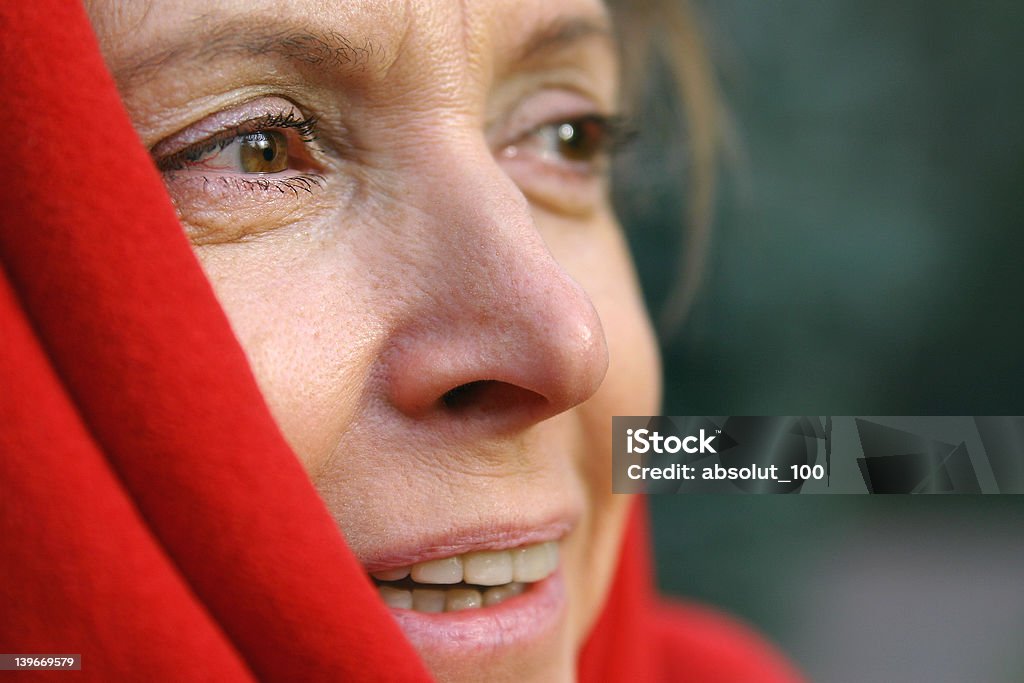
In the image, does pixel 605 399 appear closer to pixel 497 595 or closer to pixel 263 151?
pixel 497 595

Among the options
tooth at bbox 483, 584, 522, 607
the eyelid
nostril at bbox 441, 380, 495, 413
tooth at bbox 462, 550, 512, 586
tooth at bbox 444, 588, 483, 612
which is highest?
the eyelid

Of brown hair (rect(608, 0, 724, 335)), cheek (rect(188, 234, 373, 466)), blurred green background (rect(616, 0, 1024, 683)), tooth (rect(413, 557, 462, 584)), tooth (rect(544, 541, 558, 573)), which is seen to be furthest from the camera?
blurred green background (rect(616, 0, 1024, 683))

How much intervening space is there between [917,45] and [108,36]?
2.35 m

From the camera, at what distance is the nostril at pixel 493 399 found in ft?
2.53

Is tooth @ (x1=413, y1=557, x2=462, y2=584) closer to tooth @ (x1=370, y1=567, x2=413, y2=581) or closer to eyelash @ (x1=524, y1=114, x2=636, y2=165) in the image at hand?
tooth @ (x1=370, y1=567, x2=413, y2=581)

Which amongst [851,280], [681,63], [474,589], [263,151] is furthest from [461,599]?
[851,280]

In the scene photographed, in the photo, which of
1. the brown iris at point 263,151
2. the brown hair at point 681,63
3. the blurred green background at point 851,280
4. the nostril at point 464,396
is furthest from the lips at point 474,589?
the blurred green background at point 851,280

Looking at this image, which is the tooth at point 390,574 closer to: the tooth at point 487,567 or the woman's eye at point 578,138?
the tooth at point 487,567

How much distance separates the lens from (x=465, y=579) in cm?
82

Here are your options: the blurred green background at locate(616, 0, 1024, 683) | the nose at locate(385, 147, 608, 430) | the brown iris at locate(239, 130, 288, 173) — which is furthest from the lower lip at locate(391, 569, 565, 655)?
the blurred green background at locate(616, 0, 1024, 683)

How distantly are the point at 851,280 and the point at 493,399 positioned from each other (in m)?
2.01

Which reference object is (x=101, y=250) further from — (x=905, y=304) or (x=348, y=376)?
(x=905, y=304)

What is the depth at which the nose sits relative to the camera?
74 centimetres

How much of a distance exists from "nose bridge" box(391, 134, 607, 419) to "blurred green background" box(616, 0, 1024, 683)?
1.63m
